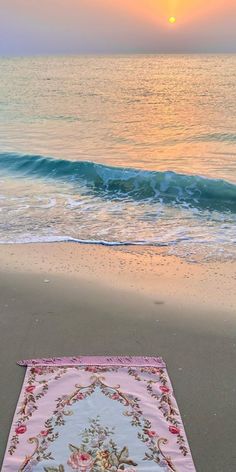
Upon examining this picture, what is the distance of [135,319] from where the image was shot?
3.69 metres

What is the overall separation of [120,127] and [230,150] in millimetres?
5159

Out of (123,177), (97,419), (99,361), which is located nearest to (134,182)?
(123,177)

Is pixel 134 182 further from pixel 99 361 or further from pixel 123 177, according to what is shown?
pixel 99 361

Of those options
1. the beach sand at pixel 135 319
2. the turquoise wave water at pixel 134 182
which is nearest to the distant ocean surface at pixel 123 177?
the turquoise wave water at pixel 134 182

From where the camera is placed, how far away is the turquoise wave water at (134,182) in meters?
7.75

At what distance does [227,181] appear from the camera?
8438 millimetres

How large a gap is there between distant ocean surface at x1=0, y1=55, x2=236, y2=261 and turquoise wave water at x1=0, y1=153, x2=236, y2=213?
0.07ft

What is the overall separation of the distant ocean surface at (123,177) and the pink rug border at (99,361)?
203 cm

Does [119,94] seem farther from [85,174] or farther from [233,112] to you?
[85,174]

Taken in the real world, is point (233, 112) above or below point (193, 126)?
above

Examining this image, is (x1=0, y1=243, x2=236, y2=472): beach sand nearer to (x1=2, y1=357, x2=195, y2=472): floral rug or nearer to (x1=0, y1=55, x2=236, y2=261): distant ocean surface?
(x1=2, y1=357, x2=195, y2=472): floral rug

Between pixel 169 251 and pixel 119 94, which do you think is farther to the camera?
pixel 119 94

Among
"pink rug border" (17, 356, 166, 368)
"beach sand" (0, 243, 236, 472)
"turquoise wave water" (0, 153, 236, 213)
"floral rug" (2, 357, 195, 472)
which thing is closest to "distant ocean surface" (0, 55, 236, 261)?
"turquoise wave water" (0, 153, 236, 213)

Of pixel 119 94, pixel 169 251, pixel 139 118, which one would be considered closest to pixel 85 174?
pixel 169 251
